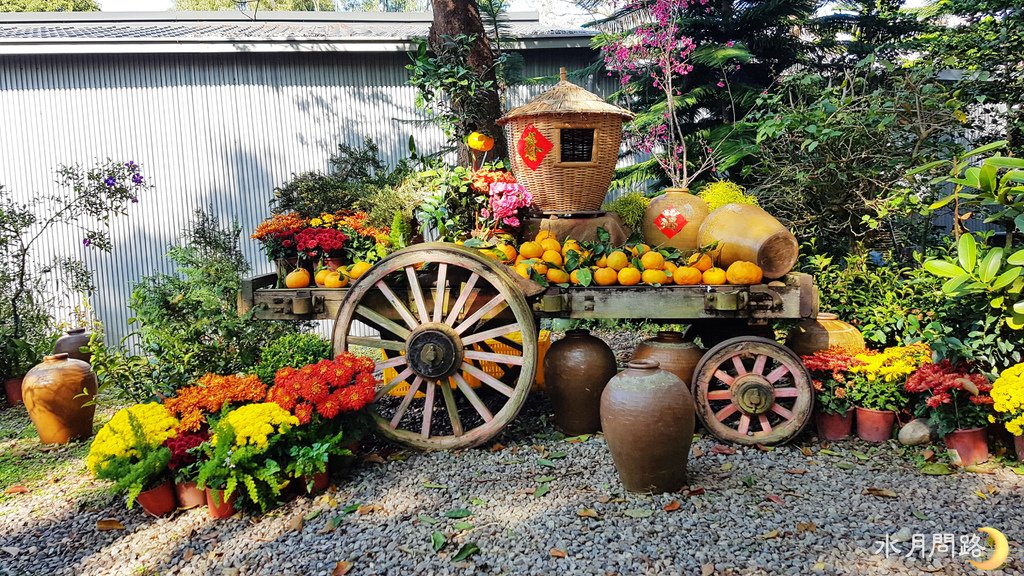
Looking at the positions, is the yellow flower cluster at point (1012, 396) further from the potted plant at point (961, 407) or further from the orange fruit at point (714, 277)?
the orange fruit at point (714, 277)

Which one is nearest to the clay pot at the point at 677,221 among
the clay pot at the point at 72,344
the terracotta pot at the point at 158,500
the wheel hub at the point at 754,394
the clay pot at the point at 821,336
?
the clay pot at the point at 821,336

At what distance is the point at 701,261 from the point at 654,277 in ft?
1.12

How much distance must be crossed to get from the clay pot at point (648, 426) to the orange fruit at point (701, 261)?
39.2 inches

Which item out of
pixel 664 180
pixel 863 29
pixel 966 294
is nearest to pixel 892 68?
pixel 966 294

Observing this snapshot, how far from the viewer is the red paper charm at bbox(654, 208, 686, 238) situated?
14.6 ft

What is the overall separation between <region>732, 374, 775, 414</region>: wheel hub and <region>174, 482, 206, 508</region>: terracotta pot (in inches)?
115

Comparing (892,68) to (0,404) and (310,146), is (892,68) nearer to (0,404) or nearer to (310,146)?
(310,146)

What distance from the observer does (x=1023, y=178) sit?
291cm

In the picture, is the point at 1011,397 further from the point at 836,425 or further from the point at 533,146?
the point at 533,146

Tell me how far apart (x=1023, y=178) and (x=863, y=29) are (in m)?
6.24

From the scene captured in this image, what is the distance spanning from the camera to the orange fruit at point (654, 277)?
3.83 meters

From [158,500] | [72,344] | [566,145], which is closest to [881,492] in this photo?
[566,145]

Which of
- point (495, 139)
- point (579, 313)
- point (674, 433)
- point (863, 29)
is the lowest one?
point (674, 433)

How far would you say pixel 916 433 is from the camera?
369 cm
